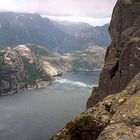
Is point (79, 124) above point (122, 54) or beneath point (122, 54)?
above

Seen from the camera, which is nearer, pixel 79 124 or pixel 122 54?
pixel 79 124

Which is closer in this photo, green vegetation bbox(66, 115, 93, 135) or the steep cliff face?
green vegetation bbox(66, 115, 93, 135)

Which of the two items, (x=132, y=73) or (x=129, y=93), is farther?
(x=132, y=73)

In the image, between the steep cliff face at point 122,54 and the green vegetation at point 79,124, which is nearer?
the green vegetation at point 79,124

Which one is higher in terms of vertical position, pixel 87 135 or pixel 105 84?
pixel 87 135

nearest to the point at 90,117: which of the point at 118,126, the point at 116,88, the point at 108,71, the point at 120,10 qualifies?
the point at 118,126

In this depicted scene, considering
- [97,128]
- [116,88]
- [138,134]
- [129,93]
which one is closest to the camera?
[138,134]

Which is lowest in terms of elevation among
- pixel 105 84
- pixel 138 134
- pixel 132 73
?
pixel 105 84

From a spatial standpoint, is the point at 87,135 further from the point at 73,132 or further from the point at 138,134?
the point at 138,134
